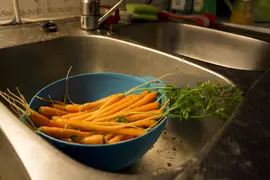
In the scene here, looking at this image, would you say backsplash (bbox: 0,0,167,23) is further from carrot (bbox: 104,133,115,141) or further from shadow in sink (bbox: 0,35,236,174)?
carrot (bbox: 104,133,115,141)

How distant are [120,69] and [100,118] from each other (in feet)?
1.06

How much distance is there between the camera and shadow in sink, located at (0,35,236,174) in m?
0.63

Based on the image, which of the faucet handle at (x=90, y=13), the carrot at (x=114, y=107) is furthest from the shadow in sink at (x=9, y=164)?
the faucet handle at (x=90, y=13)

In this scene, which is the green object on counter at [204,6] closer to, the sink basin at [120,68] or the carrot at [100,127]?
the sink basin at [120,68]

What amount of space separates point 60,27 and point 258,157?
74 cm

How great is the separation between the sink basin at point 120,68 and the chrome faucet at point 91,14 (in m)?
0.05

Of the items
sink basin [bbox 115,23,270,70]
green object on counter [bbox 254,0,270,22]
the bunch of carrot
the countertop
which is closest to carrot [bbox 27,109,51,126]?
the bunch of carrot

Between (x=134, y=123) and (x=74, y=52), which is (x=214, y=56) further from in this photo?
(x=134, y=123)

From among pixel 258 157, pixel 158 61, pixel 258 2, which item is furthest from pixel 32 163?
pixel 258 2

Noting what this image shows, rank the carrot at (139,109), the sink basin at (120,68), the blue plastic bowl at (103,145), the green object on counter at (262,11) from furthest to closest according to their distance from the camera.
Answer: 1. the green object on counter at (262,11)
2. the sink basin at (120,68)
3. the carrot at (139,109)
4. the blue plastic bowl at (103,145)

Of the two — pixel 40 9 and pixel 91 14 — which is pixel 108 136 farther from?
pixel 40 9

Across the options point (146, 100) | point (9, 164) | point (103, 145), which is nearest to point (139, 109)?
point (146, 100)

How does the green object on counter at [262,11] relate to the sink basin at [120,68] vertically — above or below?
above

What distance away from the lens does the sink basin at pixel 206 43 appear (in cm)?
90
